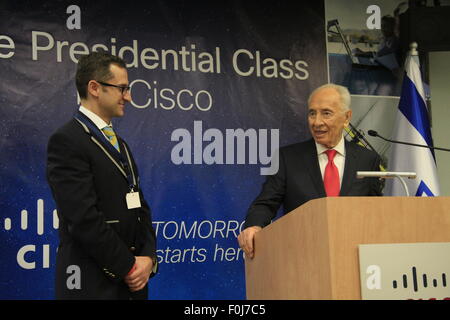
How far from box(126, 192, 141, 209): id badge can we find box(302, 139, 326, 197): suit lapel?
953mm

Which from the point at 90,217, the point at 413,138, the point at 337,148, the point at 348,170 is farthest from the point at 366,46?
the point at 90,217

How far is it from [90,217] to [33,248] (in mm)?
1954

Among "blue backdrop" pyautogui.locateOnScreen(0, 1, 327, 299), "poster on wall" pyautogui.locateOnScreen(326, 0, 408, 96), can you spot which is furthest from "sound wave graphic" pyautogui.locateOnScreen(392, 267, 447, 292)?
"poster on wall" pyautogui.locateOnScreen(326, 0, 408, 96)

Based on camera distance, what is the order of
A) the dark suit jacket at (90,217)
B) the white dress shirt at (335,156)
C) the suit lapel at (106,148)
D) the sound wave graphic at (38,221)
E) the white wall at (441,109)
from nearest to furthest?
→ the dark suit jacket at (90,217) < the suit lapel at (106,148) < the white dress shirt at (335,156) < the sound wave graphic at (38,221) < the white wall at (441,109)

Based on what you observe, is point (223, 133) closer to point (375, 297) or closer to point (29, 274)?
point (29, 274)

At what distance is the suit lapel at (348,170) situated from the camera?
10.5 ft

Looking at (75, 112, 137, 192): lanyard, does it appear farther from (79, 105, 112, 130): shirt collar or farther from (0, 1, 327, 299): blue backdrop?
(0, 1, 327, 299): blue backdrop

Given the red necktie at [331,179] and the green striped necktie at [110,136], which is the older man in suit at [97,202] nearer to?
the green striped necktie at [110,136]

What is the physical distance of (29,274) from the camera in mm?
4324

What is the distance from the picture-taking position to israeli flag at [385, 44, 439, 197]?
4.84 metres

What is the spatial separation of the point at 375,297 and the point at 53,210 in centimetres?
302

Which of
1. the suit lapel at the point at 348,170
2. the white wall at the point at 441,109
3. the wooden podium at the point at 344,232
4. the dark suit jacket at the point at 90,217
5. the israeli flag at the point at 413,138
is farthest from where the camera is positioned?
the white wall at the point at 441,109

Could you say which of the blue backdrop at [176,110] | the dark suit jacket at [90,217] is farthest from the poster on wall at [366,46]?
the dark suit jacket at [90,217]

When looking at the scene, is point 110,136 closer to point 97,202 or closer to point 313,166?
point 97,202
